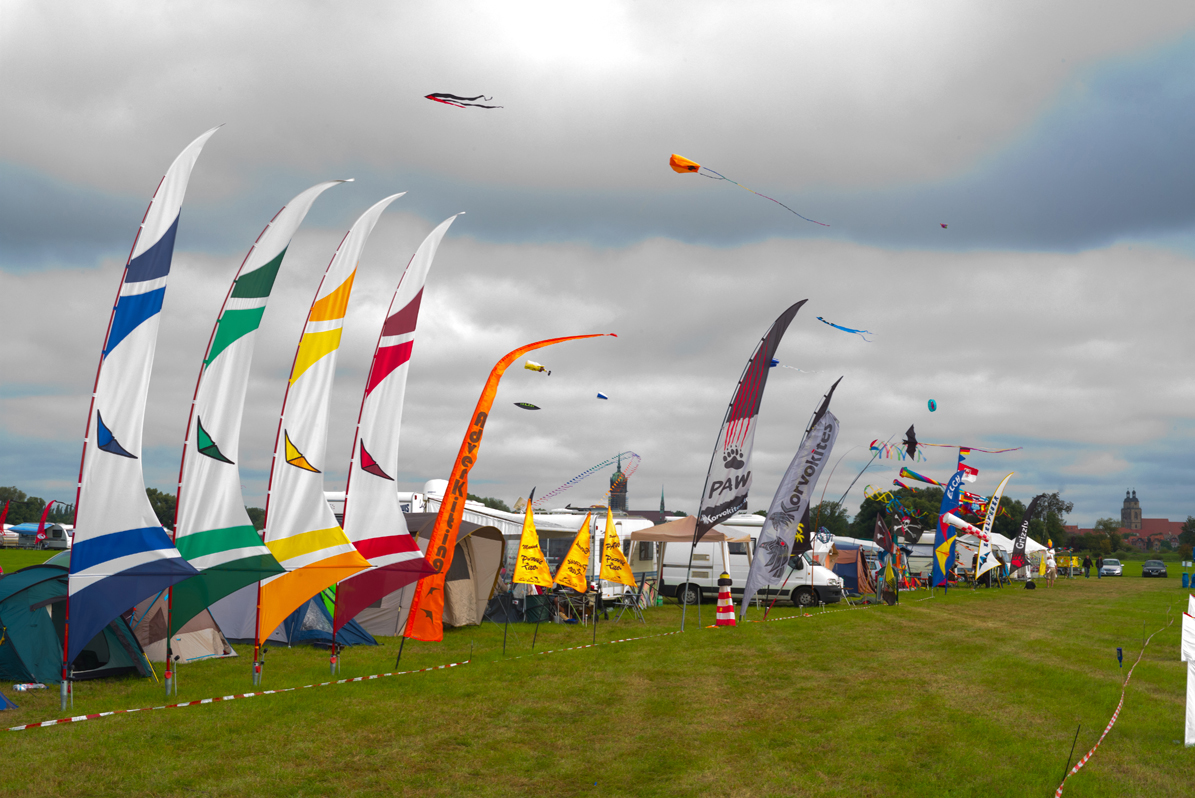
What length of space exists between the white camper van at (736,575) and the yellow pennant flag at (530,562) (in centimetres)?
1033

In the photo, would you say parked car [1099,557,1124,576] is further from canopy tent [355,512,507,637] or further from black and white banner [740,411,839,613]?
canopy tent [355,512,507,637]

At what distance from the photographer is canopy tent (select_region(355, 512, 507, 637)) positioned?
16719mm

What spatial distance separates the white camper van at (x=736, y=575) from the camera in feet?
80.8

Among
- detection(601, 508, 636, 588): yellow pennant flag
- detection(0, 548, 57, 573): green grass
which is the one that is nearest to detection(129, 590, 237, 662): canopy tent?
detection(601, 508, 636, 588): yellow pennant flag

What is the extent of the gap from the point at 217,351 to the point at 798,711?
804 cm

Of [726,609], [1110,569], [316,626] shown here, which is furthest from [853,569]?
[1110,569]

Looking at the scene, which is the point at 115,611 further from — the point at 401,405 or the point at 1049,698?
the point at 1049,698

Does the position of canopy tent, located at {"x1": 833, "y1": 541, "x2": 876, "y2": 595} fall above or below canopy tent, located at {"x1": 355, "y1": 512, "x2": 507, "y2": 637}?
below

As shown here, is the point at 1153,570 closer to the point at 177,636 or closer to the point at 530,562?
the point at 530,562

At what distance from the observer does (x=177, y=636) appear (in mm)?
12391

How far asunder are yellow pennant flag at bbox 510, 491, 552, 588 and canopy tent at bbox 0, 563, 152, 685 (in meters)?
5.70

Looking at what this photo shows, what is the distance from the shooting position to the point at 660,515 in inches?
1394

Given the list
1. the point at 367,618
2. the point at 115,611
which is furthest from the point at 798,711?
the point at 367,618

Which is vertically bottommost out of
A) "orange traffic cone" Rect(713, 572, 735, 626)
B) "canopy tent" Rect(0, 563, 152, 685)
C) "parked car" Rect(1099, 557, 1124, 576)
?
"parked car" Rect(1099, 557, 1124, 576)
